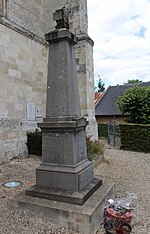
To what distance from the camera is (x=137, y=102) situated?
11.6 m

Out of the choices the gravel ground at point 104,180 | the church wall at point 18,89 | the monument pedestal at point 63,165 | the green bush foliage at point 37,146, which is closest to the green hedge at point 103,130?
the gravel ground at point 104,180

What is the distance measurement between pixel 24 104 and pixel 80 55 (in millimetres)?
3214

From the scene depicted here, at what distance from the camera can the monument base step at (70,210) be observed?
8.99 feet

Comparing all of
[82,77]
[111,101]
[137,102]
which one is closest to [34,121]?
[82,77]

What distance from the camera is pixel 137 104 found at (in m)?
11.7

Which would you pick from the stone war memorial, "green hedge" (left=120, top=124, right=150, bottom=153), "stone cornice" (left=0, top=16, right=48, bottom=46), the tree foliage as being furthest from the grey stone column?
the tree foliage

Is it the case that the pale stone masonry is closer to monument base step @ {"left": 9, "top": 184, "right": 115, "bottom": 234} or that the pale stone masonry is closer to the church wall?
the church wall

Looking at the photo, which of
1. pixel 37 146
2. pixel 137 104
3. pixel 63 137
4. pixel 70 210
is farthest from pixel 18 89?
pixel 137 104

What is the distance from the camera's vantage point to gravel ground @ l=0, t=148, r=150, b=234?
285cm

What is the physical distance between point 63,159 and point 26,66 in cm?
521

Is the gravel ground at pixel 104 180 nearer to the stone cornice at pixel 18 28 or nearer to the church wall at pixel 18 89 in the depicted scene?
the church wall at pixel 18 89

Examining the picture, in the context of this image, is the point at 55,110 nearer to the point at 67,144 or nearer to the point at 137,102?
the point at 67,144

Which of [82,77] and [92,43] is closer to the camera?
[82,77]

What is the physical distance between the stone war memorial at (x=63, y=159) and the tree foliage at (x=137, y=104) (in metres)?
8.53
